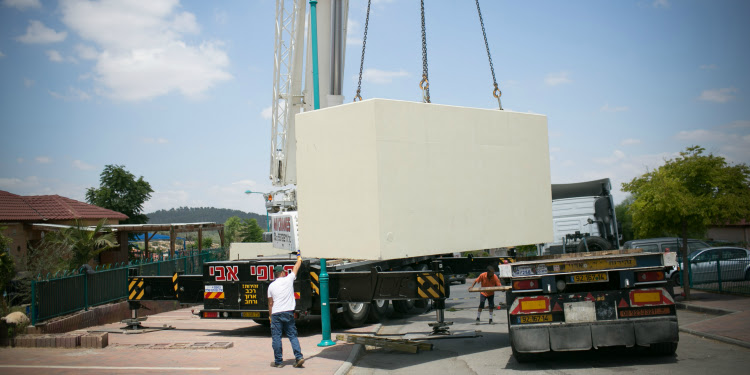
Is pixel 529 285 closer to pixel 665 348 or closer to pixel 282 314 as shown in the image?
pixel 665 348

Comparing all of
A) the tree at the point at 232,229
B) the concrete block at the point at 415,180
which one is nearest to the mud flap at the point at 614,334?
the concrete block at the point at 415,180

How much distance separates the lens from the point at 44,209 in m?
29.5

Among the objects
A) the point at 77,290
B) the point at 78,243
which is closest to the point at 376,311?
the point at 77,290

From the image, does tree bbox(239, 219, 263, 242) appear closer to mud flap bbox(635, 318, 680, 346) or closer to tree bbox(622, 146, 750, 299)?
tree bbox(622, 146, 750, 299)

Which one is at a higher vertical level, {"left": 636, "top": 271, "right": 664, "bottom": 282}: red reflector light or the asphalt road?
{"left": 636, "top": 271, "right": 664, "bottom": 282}: red reflector light

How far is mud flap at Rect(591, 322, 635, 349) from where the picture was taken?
8000 mm

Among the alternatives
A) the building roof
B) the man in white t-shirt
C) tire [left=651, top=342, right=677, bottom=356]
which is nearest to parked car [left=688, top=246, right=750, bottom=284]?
tire [left=651, top=342, right=677, bottom=356]

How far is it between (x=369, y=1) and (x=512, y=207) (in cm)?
551

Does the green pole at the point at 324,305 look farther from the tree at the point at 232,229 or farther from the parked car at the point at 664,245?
the tree at the point at 232,229

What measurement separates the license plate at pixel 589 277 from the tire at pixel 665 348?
140cm

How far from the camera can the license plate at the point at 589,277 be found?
27.0 feet

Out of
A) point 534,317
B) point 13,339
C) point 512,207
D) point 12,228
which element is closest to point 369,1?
point 512,207

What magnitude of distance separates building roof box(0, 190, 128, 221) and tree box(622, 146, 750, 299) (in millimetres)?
24303

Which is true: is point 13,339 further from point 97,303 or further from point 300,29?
point 300,29
